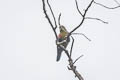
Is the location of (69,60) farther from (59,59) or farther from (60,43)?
(59,59)

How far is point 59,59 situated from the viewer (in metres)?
6.84

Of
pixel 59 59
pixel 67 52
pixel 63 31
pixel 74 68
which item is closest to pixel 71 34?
pixel 67 52

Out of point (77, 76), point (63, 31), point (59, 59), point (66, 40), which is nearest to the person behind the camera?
point (77, 76)

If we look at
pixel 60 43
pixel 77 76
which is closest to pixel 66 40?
pixel 60 43

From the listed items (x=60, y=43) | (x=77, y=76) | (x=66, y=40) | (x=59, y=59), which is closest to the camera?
(x=77, y=76)

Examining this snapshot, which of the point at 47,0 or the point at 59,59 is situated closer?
the point at 47,0

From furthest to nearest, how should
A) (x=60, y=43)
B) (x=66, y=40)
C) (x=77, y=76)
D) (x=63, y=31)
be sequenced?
(x=63, y=31), (x=66, y=40), (x=60, y=43), (x=77, y=76)

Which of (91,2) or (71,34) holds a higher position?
(91,2)

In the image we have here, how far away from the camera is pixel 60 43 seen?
473 cm

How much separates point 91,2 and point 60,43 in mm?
946

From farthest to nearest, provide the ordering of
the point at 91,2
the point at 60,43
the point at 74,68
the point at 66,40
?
the point at 66,40 → the point at 60,43 → the point at 91,2 → the point at 74,68

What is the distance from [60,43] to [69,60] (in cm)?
55

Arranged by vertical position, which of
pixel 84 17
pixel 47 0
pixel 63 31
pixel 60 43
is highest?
pixel 47 0

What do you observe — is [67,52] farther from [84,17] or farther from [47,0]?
[47,0]
